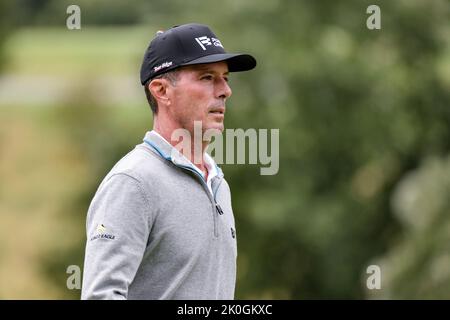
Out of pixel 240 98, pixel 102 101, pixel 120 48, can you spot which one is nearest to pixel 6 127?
pixel 120 48

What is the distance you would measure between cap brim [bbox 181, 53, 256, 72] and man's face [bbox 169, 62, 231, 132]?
6cm

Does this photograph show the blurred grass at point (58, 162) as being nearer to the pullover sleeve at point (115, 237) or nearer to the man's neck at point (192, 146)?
the man's neck at point (192, 146)

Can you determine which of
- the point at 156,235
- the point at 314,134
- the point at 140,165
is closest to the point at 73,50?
the point at 314,134

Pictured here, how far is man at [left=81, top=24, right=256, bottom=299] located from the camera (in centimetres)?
359

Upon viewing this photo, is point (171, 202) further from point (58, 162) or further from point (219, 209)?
point (58, 162)

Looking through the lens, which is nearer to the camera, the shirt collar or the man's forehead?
the shirt collar

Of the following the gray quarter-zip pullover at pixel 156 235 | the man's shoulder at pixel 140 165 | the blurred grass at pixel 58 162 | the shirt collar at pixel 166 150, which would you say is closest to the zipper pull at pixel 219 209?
the gray quarter-zip pullover at pixel 156 235

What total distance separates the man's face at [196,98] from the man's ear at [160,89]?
0.09ft

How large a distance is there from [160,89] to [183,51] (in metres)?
0.18

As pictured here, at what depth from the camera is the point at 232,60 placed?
13.4 feet

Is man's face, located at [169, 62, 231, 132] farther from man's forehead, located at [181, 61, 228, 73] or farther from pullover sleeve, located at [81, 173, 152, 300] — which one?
pullover sleeve, located at [81, 173, 152, 300]

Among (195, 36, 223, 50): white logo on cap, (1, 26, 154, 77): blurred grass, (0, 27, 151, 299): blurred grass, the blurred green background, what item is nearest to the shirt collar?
(195, 36, 223, 50): white logo on cap

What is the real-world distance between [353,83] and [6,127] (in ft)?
61.3

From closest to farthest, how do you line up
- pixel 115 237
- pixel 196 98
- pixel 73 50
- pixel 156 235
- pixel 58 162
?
pixel 115 237 < pixel 156 235 < pixel 196 98 < pixel 58 162 < pixel 73 50
